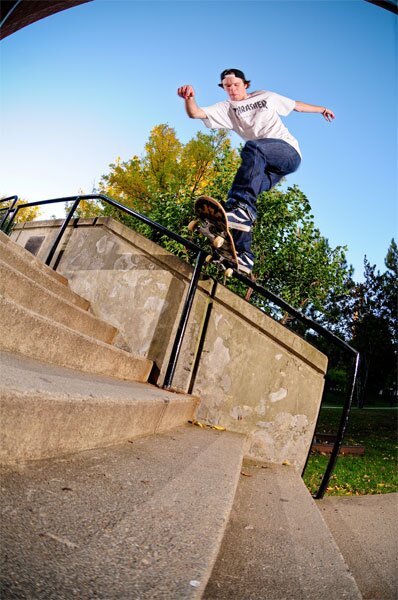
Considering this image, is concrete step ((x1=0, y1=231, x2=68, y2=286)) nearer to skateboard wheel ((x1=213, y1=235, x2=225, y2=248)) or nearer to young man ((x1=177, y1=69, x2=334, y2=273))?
skateboard wheel ((x1=213, y1=235, x2=225, y2=248))

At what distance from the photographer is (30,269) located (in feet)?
9.14

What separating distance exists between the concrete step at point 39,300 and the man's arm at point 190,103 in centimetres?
246

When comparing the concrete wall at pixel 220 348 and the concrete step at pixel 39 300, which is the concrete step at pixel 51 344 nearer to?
the concrete step at pixel 39 300

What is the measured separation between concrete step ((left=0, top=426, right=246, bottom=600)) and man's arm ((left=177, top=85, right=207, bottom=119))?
3446 mm

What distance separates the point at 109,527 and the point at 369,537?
237cm

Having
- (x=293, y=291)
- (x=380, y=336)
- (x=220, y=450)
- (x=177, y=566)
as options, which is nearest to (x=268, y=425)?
(x=220, y=450)

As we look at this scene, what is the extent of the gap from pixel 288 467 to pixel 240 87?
3869mm

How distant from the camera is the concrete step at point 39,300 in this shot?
2.12 meters

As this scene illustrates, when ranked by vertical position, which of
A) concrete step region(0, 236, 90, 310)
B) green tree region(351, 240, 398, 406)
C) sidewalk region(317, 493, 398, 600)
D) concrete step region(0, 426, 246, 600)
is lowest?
sidewalk region(317, 493, 398, 600)

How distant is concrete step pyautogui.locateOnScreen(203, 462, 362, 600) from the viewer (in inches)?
39.5

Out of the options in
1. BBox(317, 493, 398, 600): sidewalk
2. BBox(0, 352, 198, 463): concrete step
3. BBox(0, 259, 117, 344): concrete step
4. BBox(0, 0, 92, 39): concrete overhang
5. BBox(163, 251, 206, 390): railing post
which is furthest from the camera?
BBox(0, 0, 92, 39): concrete overhang

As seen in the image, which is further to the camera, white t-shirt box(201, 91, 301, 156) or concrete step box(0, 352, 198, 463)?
white t-shirt box(201, 91, 301, 156)

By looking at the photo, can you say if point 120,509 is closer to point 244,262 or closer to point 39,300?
point 39,300

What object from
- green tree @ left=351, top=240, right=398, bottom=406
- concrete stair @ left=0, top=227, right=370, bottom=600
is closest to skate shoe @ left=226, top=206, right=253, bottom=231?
concrete stair @ left=0, top=227, right=370, bottom=600
